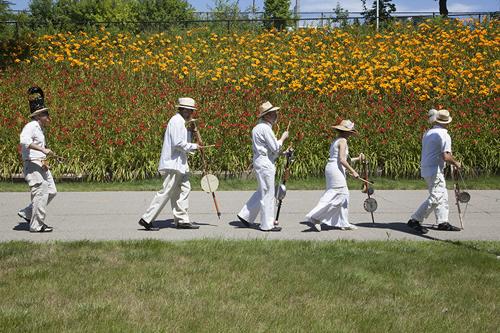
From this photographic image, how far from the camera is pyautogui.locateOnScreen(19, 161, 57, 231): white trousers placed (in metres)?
9.88

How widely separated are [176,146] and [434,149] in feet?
11.3

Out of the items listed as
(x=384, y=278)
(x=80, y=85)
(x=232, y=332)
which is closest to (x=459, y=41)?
(x=80, y=85)

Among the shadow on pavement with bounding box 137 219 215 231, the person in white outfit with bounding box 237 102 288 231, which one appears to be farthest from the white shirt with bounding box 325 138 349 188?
the shadow on pavement with bounding box 137 219 215 231

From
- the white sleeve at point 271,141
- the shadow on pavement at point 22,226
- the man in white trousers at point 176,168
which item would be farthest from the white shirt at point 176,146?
the shadow on pavement at point 22,226

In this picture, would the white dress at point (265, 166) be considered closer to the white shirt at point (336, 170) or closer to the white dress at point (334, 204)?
the white dress at point (334, 204)

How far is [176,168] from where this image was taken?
10.2 m

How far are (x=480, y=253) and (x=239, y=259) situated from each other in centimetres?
271

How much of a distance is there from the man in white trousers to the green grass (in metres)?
3.72

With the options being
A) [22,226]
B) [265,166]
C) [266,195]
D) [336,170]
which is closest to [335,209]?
[336,170]

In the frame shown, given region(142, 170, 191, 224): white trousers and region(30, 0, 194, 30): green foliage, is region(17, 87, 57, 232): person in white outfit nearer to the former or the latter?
region(142, 170, 191, 224): white trousers

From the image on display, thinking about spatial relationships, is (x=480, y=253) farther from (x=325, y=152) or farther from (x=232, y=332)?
(x=325, y=152)

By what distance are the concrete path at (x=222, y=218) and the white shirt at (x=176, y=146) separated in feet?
2.86

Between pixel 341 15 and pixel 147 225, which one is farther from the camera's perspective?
pixel 341 15

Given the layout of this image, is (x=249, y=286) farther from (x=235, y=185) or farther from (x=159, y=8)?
(x=159, y=8)
